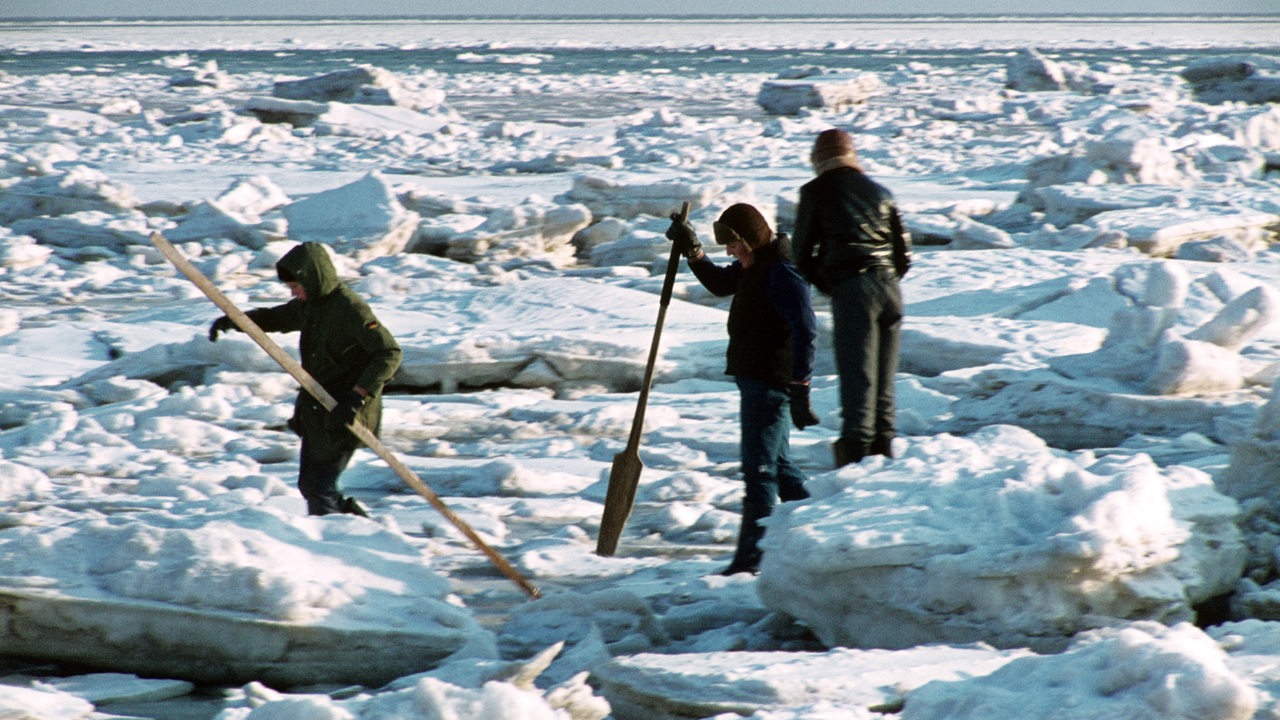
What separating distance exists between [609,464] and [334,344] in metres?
1.63

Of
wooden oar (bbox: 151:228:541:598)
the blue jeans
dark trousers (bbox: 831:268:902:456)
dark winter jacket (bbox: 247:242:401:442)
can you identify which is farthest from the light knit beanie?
wooden oar (bbox: 151:228:541:598)

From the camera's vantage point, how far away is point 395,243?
10.9m

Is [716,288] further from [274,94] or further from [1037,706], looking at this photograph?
[274,94]

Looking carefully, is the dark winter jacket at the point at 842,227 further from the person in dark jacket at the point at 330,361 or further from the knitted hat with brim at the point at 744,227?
the person in dark jacket at the point at 330,361

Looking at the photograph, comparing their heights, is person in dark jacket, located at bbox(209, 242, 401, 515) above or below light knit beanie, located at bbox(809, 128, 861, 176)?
below

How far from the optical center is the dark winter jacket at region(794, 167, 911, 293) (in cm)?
429

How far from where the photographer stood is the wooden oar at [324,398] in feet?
11.9

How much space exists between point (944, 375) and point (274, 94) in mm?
22343

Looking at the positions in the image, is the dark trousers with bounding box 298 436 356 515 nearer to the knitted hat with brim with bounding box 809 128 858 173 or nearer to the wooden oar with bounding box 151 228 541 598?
the wooden oar with bounding box 151 228 541 598

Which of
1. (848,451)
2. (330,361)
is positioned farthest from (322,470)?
(848,451)

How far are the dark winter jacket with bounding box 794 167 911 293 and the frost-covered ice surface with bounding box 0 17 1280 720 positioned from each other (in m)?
0.76

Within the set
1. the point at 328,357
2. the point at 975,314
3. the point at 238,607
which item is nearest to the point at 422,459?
the point at 328,357

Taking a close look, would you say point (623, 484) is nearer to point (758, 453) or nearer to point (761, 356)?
point (758, 453)

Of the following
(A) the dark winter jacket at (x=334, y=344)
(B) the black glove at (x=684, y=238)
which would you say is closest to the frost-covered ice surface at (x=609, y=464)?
(A) the dark winter jacket at (x=334, y=344)
